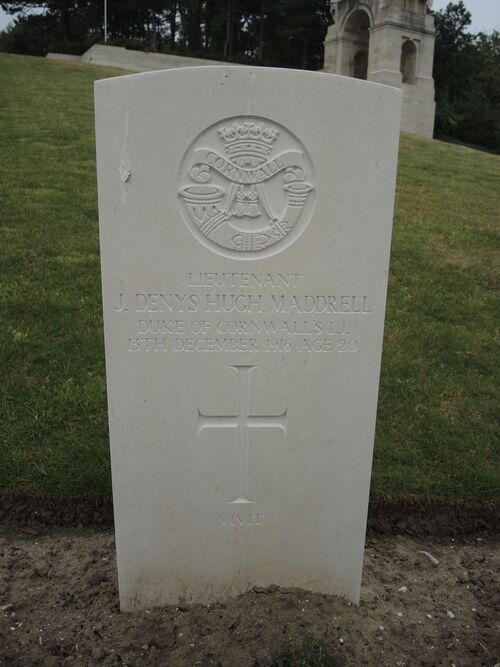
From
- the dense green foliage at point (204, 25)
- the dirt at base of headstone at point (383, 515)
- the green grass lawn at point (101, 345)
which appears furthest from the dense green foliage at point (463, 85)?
the dirt at base of headstone at point (383, 515)

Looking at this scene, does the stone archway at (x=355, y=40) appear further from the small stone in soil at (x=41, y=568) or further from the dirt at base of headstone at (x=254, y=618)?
the small stone in soil at (x=41, y=568)

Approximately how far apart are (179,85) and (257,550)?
2.09 m

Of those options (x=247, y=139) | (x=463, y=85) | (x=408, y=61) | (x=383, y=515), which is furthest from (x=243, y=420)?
(x=463, y=85)

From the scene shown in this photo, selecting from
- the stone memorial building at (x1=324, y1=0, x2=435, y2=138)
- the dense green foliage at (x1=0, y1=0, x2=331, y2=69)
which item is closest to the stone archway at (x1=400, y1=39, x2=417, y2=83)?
the stone memorial building at (x1=324, y1=0, x2=435, y2=138)

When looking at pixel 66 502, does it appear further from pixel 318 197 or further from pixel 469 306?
pixel 469 306

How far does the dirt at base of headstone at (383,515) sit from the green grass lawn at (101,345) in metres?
0.06

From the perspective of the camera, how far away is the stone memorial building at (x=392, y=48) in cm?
2652

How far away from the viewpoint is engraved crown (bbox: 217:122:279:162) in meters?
2.24

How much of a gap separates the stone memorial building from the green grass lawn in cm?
1980

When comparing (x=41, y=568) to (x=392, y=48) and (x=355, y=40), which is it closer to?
(x=392, y=48)

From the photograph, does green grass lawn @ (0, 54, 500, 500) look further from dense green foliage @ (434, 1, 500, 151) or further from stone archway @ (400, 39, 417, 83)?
dense green foliage @ (434, 1, 500, 151)

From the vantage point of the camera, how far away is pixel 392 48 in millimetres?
26531

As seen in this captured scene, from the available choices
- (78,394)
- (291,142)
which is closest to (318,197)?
(291,142)

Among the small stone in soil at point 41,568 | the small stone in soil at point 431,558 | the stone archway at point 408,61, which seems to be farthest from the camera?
the stone archway at point 408,61
